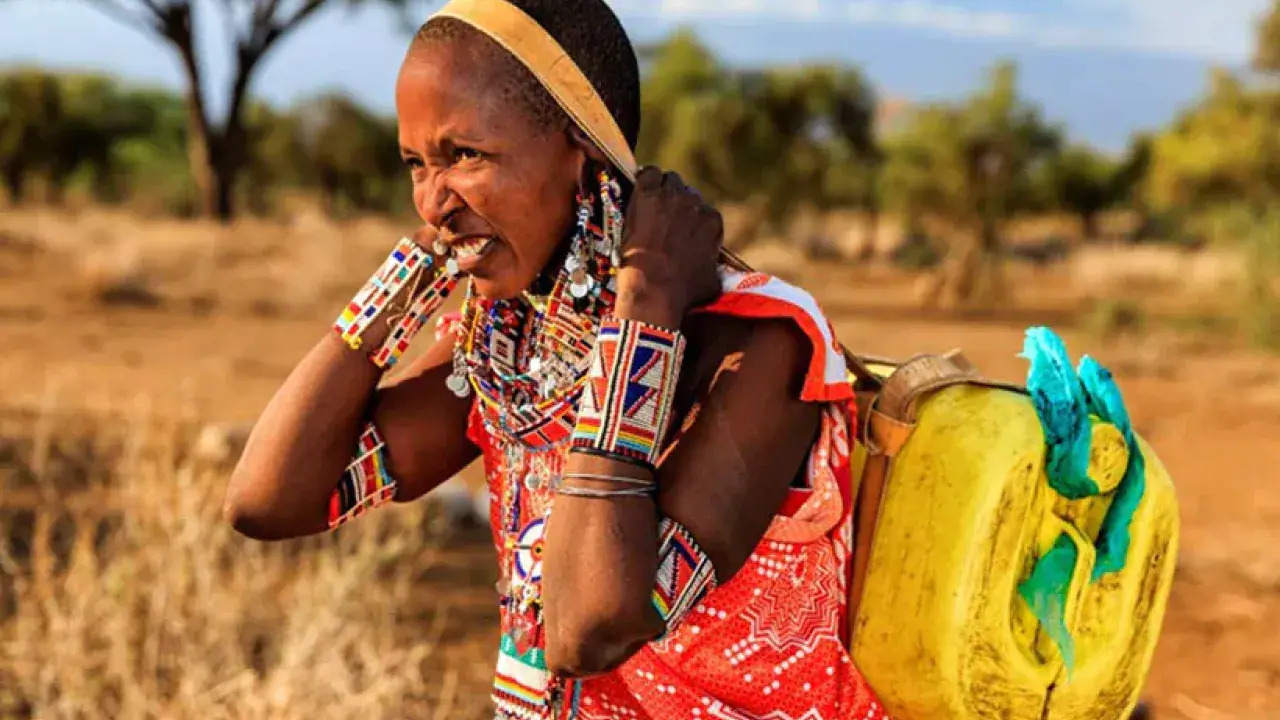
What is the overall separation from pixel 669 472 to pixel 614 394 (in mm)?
115

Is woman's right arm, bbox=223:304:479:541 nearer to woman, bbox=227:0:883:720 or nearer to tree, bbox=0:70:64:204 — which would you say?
woman, bbox=227:0:883:720

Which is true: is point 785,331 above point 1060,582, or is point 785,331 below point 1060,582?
above

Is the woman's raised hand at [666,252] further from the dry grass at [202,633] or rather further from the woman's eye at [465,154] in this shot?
the dry grass at [202,633]

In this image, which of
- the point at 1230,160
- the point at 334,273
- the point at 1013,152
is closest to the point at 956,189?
the point at 1013,152

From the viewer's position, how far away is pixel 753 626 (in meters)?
1.64

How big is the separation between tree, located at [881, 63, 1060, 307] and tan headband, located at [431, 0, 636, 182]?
A: 764 inches

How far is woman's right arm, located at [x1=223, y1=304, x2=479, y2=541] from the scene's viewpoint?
1.85 m

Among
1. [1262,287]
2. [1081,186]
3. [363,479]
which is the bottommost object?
[363,479]

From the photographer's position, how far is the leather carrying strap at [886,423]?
1.70m

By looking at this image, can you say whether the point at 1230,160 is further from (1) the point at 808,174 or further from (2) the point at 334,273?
(2) the point at 334,273

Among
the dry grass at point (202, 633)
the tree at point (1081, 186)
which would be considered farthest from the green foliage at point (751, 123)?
the dry grass at point (202, 633)

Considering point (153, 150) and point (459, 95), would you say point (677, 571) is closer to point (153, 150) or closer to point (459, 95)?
point (459, 95)

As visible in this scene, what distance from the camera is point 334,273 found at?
46.4 feet

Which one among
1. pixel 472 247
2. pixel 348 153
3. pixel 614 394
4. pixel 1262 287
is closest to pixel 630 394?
pixel 614 394
